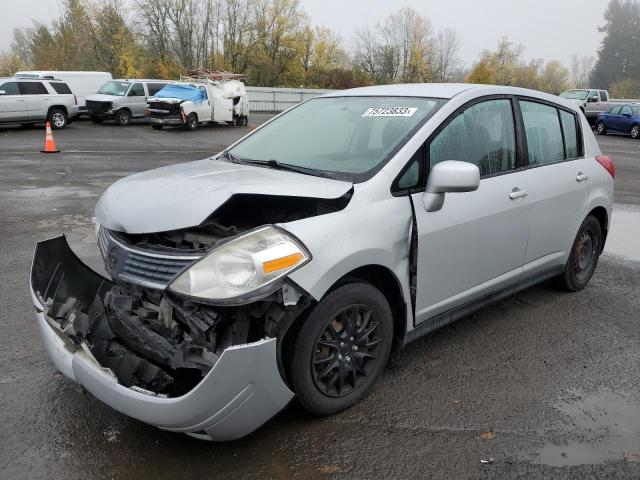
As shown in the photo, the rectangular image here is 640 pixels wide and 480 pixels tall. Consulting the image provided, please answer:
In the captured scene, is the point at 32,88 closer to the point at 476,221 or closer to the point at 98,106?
the point at 98,106

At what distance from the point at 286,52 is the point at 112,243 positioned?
181 feet

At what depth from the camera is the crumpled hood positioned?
2.74 m

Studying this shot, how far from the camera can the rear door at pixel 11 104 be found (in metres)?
19.4

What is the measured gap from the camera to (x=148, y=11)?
169ft

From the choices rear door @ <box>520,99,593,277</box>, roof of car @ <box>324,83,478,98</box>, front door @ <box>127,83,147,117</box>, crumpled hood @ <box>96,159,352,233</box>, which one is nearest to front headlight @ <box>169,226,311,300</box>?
crumpled hood @ <box>96,159,352,233</box>

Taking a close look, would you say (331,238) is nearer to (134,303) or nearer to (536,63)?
(134,303)

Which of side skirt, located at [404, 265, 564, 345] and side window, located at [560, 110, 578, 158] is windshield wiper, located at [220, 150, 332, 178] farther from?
side window, located at [560, 110, 578, 158]

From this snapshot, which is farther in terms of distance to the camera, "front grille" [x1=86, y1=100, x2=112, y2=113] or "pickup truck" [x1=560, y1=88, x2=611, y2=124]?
"pickup truck" [x1=560, y1=88, x2=611, y2=124]

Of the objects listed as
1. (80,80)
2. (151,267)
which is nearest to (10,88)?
(80,80)

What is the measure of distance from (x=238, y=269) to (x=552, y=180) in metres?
2.82

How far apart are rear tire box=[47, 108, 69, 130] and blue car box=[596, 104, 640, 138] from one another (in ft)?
81.2

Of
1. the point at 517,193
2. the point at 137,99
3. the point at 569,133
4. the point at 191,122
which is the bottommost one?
the point at 191,122

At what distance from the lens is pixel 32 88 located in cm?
2014

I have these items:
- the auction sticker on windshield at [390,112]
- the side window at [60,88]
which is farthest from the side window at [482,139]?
the side window at [60,88]
